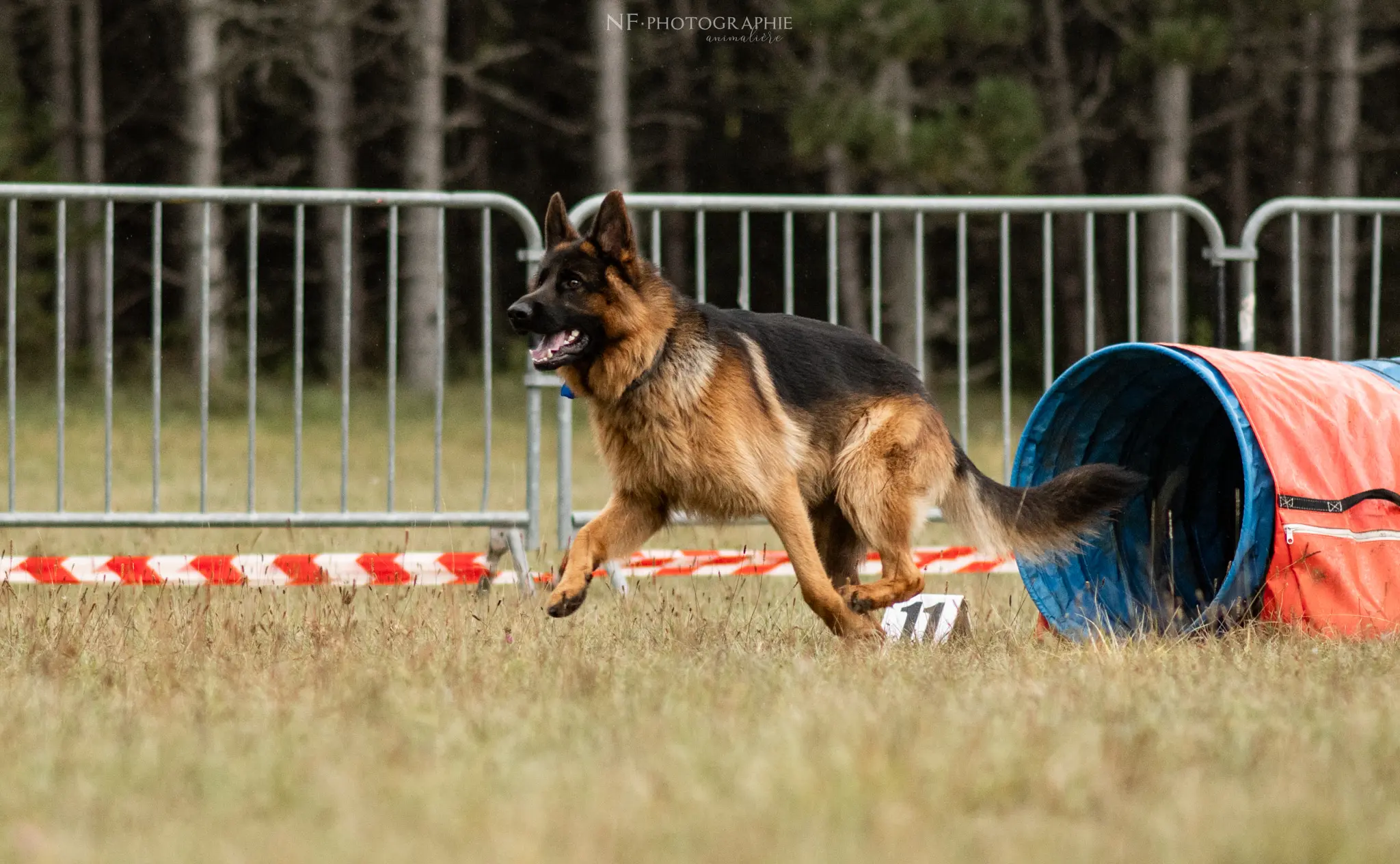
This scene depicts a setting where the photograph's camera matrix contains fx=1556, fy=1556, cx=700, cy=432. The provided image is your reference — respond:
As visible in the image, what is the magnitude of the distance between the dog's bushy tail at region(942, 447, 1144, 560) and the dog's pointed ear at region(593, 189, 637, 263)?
135 cm

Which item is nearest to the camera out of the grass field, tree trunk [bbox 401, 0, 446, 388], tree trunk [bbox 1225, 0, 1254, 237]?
the grass field

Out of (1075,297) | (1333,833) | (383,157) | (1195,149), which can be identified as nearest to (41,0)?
(383,157)

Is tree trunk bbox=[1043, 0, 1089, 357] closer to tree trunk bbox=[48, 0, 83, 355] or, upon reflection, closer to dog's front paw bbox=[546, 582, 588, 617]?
tree trunk bbox=[48, 0, 83, 355]

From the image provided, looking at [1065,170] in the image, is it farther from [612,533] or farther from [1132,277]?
[612,533]

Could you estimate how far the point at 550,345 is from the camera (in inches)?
189

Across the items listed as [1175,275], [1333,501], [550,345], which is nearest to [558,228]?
[550,345]

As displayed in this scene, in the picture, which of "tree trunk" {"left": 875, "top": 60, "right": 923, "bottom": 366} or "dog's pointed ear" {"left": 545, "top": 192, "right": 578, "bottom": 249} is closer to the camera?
"dog's pointed ear" {"left": 545, "top": 192, "right": 578, "bottom": 249}

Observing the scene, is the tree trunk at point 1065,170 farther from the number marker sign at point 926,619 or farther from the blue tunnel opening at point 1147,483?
the number marker sign at point 926,619

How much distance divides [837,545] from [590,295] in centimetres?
135

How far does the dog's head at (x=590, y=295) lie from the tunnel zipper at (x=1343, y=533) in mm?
2055

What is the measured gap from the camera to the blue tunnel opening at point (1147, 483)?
5457 millimetres

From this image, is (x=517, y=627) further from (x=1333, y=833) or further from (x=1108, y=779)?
(x=1333, y=833)

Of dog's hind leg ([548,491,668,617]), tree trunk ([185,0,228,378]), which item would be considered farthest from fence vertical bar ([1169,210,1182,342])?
tree trunk ([185,0,228,378])

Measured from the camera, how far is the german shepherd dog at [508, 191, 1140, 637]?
4.80 meters
